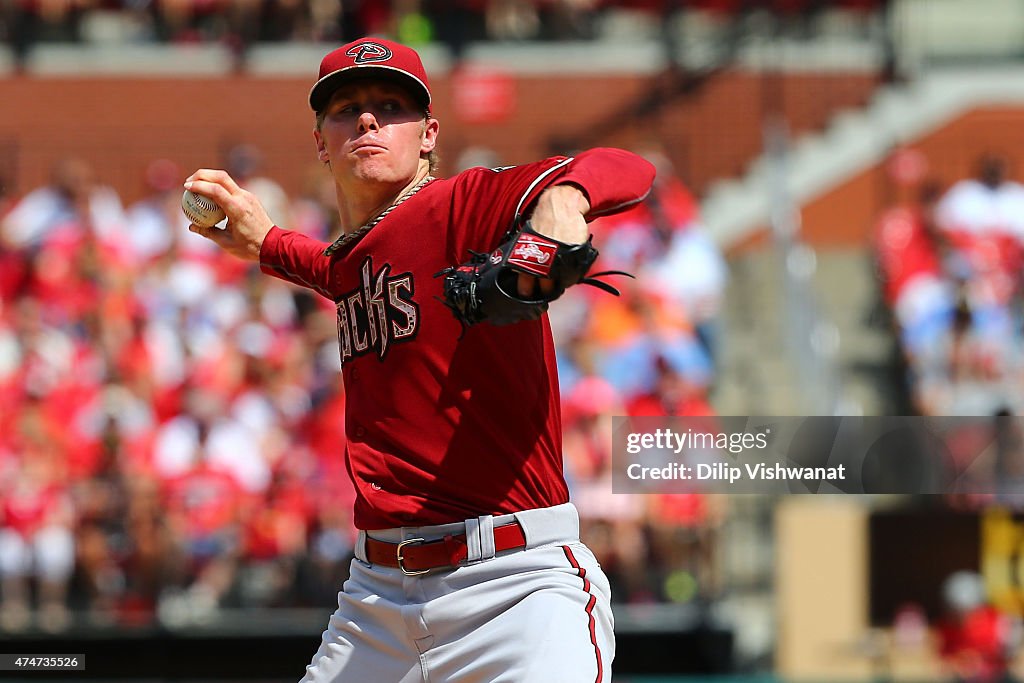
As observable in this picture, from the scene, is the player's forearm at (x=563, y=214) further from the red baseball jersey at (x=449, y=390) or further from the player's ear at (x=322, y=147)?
the player's ear at (x=322, y=147)

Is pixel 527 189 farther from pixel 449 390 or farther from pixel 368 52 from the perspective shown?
pixel 368 52

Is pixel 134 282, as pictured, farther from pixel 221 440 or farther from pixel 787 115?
pixel 787 115

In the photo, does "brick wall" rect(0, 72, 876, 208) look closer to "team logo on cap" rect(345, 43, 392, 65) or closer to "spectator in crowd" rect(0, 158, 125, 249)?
"spectator in crowd" rect(0, 158, 125, 249)

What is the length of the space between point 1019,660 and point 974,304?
253 centimetres

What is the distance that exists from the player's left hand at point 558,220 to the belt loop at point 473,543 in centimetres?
69

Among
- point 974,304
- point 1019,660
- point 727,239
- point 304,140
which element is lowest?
point 1019,660

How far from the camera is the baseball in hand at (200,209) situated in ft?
12.9

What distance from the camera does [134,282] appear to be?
9930 millimetres

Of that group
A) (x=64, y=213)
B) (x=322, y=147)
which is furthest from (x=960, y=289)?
(x=322, y=147)

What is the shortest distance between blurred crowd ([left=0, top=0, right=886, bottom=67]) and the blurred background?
0.03 meters

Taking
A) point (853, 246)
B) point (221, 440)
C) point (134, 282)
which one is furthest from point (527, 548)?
point (853, 246)

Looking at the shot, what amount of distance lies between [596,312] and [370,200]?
6099mm

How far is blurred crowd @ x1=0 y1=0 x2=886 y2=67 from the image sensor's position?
512 inches

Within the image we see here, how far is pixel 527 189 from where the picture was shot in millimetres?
3086
